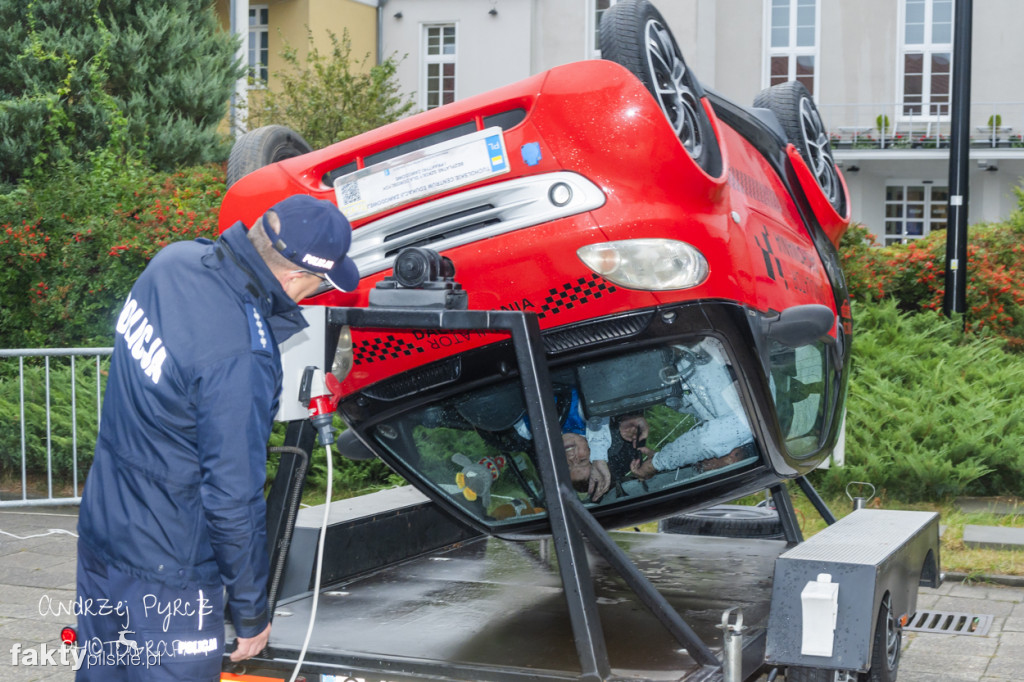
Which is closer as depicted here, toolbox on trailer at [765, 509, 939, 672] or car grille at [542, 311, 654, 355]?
toolbox on trailer at [765, 509, 939, 672]

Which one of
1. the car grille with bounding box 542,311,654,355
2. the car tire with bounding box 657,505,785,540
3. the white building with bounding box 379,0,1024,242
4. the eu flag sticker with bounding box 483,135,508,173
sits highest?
the white building with bounding box 379,0,1024,242

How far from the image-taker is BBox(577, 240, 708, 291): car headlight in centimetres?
360

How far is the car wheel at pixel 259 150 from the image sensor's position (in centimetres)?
434

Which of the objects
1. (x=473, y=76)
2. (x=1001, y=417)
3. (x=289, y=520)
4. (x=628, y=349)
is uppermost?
(x=473, y=76)

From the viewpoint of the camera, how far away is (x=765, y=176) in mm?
4664

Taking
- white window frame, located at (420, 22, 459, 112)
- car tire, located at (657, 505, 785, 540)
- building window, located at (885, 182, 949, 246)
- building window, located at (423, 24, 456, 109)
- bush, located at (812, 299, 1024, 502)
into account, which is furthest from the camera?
building window, located at (423, 24, 456, 109)

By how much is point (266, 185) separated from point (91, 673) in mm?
1757

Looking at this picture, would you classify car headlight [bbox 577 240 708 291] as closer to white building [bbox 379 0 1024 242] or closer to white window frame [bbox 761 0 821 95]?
white building [bbox 379 0 1024 242]

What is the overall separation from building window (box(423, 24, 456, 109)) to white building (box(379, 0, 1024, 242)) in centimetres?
43

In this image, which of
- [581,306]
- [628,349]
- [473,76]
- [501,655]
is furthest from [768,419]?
[473,76]

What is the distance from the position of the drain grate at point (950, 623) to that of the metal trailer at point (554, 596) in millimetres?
974

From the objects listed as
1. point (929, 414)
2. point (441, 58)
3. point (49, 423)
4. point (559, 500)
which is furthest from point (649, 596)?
point (441, 58)

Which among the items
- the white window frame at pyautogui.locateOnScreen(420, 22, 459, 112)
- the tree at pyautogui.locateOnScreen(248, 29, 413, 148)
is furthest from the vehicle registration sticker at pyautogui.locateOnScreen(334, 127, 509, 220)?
the white window frame at pyautogui.locateOnScreen(420, 22, 459, 112)

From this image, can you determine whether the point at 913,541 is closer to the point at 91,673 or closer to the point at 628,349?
the point at 628,349
